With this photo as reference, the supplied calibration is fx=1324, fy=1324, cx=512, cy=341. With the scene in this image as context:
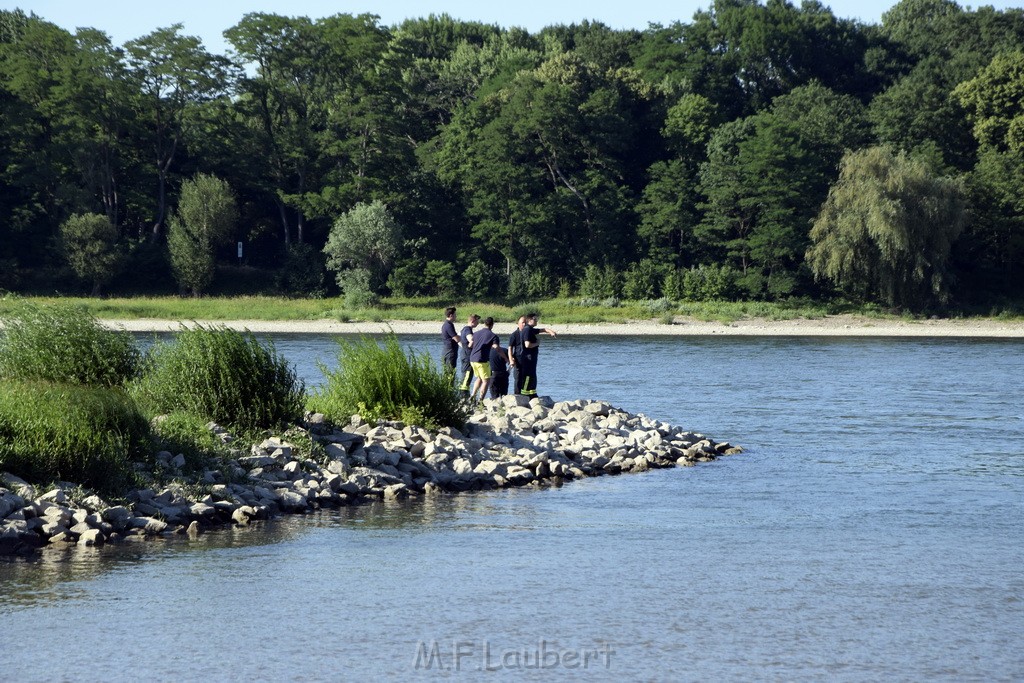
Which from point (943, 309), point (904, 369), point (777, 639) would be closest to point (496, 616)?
point (777, 639)

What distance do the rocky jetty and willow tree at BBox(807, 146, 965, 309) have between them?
152 feet

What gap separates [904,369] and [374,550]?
33358 mm

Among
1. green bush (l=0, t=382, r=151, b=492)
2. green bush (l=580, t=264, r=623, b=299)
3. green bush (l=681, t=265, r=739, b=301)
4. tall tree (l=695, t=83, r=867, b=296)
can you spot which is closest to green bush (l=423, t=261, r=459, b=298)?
green bush (l=580, t=264, r=623, b=299)

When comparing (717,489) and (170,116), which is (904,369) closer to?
(717,489)

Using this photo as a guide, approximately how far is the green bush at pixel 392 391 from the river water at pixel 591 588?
9.77 ft

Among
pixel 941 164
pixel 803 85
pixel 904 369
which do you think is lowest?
pixel 904 369

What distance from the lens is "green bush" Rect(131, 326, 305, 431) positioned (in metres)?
19.7

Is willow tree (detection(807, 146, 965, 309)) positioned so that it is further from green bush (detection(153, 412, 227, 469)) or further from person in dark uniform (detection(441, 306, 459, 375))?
green bush (detection(153, 412, 227, 469))

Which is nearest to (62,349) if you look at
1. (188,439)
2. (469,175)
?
(188,439)

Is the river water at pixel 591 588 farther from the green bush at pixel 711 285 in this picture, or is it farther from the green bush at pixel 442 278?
the green bush at pixel 442 278

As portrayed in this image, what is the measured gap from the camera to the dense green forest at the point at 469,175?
7431 cm

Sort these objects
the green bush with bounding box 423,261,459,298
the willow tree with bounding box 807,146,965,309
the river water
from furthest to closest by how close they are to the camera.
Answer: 1. the green bush with bounding box 423,261,459,298
2. the willow tree with bounding box 807,146,965,309
3. the river water

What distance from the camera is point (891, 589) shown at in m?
13.1

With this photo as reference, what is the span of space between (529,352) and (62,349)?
8856mm
